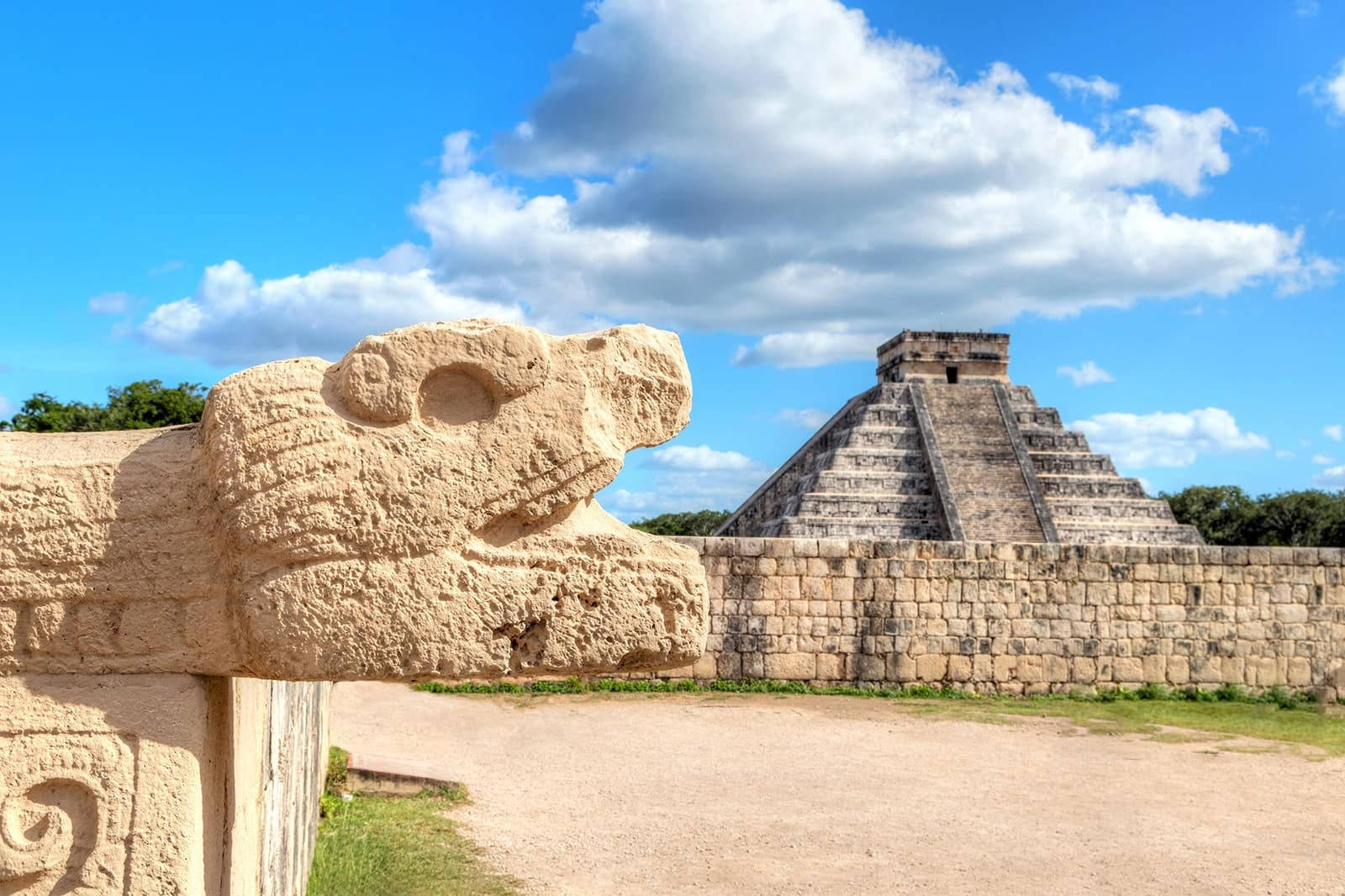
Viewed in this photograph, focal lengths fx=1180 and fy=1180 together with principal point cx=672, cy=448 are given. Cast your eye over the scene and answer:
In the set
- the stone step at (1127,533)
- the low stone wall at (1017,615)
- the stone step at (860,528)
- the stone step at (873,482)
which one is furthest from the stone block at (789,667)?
the stone step at (1127,533)

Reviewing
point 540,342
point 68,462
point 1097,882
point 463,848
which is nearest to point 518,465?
point 540,342

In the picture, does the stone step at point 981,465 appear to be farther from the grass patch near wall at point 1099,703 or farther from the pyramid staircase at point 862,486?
the grass patch near wall at point 1099,703

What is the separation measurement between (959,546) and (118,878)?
12.1 m

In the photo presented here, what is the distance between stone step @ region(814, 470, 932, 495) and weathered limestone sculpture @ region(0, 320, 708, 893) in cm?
1862

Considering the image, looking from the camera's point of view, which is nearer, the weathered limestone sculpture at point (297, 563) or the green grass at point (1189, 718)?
the weathered limestone sculpture at point (297, 563)

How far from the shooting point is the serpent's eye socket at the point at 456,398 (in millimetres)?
2178

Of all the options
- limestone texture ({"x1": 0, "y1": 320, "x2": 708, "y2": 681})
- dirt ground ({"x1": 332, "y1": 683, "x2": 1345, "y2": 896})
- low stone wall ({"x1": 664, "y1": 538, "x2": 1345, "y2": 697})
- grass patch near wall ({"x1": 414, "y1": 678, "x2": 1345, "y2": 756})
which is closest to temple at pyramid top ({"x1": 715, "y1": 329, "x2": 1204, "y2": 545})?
low stone wall ({"x1": 664, "y1": 538, "x2": 1345, "y2": 697})

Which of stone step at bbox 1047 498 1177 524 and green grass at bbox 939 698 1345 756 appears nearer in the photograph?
green grass at bbox 939 698 1345 756

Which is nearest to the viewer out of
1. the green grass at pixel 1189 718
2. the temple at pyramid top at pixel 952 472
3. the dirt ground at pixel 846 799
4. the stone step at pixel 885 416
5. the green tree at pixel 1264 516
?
the dirt ground at pixel 846 799

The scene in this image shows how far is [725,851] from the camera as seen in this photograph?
21.8 feet

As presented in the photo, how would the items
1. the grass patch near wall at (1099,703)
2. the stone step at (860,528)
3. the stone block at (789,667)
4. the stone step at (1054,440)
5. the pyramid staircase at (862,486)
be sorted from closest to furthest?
the grass patch near wall at (1099,703)
the stone block at (789,667)
the stone step at (860,528)
the pyramid staircase at (862,486)
the stone step at (1054,440)

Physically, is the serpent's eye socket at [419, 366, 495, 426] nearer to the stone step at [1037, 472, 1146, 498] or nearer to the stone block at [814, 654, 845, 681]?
the stone block at [814, 654, 845, 681]

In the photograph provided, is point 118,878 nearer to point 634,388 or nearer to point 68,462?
point 68,462

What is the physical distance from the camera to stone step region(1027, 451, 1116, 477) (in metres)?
23.0
